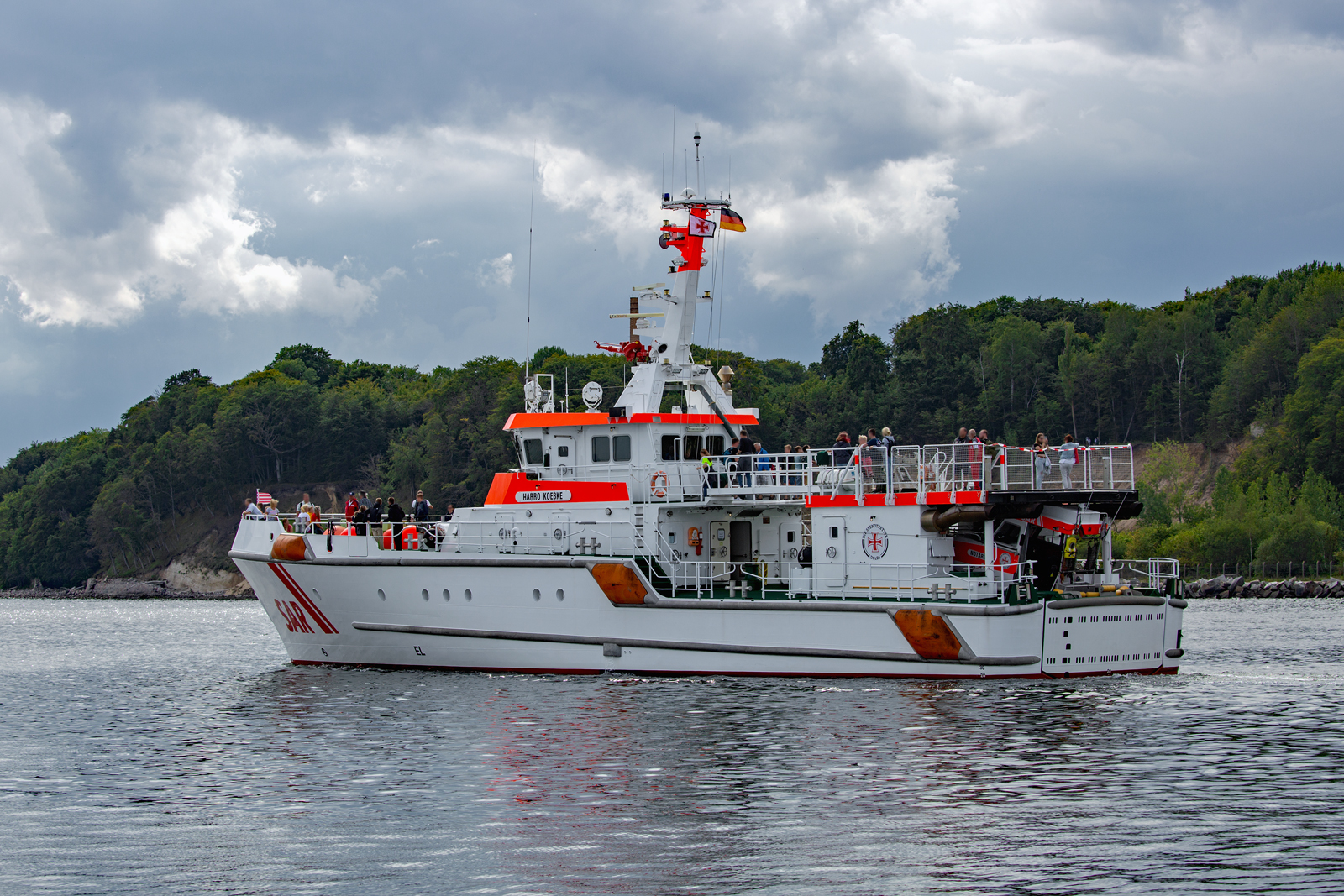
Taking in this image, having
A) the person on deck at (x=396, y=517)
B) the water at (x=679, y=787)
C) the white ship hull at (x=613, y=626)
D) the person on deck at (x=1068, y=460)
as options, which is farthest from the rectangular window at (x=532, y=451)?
the person on deck at (x=1068, y=460)

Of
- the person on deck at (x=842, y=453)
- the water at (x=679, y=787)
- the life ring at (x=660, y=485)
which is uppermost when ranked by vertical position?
the person on deck at (x=842, y=453)

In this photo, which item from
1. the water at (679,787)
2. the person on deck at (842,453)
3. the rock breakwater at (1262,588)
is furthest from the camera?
the rock breakwater at (1262,588)

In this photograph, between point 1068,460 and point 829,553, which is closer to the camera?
point 1068,460

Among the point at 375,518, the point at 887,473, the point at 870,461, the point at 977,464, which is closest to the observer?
the point at 977,464

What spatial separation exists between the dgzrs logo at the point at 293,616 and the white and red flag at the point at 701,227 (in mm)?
10918

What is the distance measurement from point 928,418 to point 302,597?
69.9 meters

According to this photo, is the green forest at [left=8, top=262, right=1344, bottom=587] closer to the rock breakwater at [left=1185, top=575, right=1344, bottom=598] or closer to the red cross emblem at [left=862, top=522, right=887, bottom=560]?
the rock breakwater at [left=1185, top=575, right=1344, bottom=598]

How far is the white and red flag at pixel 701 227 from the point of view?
2778cm

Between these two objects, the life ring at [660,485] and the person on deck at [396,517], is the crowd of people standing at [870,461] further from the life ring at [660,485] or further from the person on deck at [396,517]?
the person on deck at [396,517]

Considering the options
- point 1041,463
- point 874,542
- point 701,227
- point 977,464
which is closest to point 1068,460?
point 1041,463

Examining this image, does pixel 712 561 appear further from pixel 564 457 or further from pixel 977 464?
pixel 977 464

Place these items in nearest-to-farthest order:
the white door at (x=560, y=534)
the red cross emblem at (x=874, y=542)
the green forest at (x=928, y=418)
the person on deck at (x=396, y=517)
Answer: the red cross emblem at (x=874, y=542), the white door at (x=560, y=534), the person on deck at (x=396, y=517), the green forest at (x=928, y=418)

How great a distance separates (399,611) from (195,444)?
89308mm

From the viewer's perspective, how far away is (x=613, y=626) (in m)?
24.6
